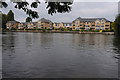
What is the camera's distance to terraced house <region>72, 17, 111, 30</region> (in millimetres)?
156762

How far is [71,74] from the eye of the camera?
12570 millimetres

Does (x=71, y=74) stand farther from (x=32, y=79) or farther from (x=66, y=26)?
(x=66, y=26)

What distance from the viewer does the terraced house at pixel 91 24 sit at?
15676 cm

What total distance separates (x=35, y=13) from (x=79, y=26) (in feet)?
532

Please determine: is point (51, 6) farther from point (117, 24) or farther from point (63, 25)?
point (63, 25)

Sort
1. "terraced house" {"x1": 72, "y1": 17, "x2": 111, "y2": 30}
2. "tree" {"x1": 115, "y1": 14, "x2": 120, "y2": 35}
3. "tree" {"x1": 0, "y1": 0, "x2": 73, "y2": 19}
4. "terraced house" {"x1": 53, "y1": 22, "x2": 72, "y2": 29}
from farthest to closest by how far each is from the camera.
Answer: "terraced house" {"x1": 53, "y1": 22, "x2": 72, "y2": 29} < "terraced house" {"x1": 72, "y1": 17, "x2": 111, "y2": 30} < "tree" {"x1": 115, "y1": 14, "x2": 120, "y2": 35} < "tree" {"x1": 0, "y1": 0, "x2": 73, "y2": 19}

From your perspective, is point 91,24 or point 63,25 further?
point 63,25

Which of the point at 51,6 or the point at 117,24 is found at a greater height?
the point at 117,24

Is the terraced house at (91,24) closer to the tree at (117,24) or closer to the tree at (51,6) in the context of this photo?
the tree at (117,24)

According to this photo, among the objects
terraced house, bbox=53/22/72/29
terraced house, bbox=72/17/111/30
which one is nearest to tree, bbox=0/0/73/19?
terraced house, bbox=72/17/111/30

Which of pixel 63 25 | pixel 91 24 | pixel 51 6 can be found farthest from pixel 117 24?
pixel 63 25

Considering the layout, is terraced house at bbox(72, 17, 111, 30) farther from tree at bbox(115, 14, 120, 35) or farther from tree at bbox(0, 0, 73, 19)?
tree at bbox(0, 0, 73, 19)

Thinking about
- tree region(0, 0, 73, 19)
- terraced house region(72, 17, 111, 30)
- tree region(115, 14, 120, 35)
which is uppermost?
terraced house region(72, 17, 111, 30)

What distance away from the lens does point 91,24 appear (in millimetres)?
161250
